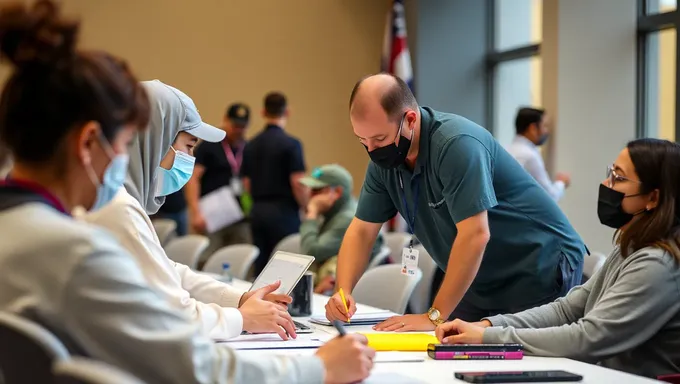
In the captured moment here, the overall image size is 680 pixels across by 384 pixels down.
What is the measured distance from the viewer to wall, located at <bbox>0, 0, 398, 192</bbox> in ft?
26.1

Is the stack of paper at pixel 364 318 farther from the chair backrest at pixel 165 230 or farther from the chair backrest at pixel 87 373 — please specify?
the chair backrest at pixel 165 230

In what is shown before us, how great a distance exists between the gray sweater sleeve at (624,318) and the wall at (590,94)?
13.8 feet

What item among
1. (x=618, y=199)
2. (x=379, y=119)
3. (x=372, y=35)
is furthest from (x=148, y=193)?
(x=372, y=35)

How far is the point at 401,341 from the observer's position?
231cm

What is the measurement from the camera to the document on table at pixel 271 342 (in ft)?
7.52

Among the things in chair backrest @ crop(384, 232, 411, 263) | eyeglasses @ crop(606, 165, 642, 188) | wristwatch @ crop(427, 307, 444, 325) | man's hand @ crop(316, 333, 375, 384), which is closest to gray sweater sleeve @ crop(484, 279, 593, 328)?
wristwatch @ crop(427, 307, 444, 325)

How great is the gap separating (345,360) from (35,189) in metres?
0.69

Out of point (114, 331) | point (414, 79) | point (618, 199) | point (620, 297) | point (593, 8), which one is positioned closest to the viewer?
point (114, 331)

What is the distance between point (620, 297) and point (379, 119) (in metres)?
0.96

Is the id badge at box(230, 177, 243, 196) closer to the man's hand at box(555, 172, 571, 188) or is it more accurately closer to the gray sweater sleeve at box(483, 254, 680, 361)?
the man's hand at box(555, 172, 571, 188)

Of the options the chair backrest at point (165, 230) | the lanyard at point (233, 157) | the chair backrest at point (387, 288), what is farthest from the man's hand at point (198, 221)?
the chair backrest at point (387, 288)

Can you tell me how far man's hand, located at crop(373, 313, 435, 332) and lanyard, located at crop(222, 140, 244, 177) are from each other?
464 centimetres

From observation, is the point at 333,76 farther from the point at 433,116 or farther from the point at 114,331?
the point at 114,331

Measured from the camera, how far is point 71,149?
1.35m
